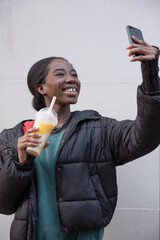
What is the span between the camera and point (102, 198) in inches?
62.7

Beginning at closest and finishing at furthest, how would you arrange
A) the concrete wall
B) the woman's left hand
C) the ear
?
the woman's left hand
the ear
the concrete wall

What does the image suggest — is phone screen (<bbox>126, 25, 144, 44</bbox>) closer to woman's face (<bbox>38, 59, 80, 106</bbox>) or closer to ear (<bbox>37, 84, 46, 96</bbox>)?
woman's face (<bbox>38, 59, 80, 106</bbox>)

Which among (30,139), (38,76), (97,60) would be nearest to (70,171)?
(30,139)

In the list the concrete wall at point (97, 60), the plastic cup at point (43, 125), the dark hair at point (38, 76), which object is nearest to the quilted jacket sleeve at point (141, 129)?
the plastic cup at point (43, 125)

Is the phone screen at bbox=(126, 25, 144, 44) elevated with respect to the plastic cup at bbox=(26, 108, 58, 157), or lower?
elevated

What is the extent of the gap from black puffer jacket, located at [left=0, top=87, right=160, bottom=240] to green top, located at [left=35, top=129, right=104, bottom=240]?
0.14 feet

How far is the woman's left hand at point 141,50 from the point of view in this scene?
4.33 ft

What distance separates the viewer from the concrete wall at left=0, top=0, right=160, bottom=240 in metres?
2.42

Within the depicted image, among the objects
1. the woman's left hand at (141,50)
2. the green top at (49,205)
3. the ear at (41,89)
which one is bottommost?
the green top at (49,205)

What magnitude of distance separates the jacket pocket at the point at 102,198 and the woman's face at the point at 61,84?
1.43ft

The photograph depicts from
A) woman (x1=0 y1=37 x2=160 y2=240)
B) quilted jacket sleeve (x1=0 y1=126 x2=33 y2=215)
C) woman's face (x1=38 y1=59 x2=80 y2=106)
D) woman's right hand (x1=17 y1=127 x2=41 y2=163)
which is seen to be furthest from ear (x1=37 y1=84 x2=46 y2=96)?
woman's right hand (x1=17 y1=127 x2=41 y2=163)

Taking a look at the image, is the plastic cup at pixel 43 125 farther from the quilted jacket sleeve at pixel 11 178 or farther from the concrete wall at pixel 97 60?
the concrete wall at pixel 97 60

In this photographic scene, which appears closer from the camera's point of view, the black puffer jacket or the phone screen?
the phone screen

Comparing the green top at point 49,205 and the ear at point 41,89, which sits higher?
the ear at point 41,89
